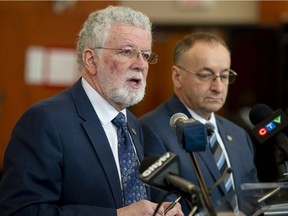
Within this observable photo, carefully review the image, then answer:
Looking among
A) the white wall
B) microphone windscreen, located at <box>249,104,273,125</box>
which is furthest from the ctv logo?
the white wall

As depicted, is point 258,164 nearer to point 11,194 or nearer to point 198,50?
point 198,50

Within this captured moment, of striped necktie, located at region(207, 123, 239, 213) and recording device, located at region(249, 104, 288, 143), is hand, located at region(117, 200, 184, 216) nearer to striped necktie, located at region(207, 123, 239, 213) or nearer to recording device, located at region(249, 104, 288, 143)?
recording device, located at region(249, 104, 288, 143)

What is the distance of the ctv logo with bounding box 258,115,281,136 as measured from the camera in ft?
7.23

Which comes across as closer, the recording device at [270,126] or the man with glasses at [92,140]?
the recording device at [270,126]

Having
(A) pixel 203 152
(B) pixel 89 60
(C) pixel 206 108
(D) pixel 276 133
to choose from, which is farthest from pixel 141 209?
(C) pixel 206 108

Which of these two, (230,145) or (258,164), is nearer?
(230,145)

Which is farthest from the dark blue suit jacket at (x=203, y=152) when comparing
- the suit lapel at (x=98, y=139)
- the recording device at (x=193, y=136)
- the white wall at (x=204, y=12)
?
the white wall at (x=204, y=12)

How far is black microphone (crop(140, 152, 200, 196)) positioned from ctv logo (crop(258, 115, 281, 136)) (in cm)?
48

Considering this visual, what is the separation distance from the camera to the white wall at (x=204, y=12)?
7.77 metres

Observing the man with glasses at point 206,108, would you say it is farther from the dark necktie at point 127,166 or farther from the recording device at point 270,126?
the recording device at point 270,126

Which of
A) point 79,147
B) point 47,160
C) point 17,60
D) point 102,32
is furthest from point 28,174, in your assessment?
point 17,60

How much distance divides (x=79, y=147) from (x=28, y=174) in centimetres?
27

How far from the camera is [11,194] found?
2283mm

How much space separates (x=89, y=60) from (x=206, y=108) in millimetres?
920
